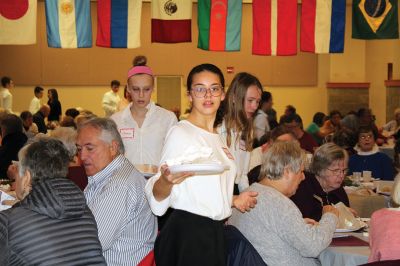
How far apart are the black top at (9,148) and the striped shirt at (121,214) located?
308 cm

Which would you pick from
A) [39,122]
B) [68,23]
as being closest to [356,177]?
[68,23]

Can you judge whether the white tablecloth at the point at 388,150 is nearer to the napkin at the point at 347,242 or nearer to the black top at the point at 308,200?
the black top at the point at 308,200

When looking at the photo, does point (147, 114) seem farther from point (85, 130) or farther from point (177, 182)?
point (177, 182)

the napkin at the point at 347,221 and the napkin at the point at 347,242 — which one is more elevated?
the napkin at the point at 347,221

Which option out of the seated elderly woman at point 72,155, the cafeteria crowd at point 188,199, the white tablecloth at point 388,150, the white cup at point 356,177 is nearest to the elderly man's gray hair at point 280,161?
the cafeteria crowd at point 188,199

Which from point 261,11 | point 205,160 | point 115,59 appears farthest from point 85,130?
point 115,59

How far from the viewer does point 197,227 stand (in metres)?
2.62

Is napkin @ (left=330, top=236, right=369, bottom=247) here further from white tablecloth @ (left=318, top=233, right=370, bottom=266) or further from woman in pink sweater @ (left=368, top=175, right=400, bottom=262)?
woman in pink sweater @ (left=368, top=175, right=400, bottom=262)

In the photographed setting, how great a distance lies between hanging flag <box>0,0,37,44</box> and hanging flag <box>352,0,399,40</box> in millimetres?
4296

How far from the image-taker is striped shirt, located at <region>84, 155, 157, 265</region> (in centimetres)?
301

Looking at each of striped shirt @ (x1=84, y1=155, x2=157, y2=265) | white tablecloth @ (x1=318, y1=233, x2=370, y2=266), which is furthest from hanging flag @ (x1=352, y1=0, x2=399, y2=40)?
striped shirt @ (x1=84, y1=155, x2=157, y2=265)

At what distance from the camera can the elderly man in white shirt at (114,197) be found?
301 centimetres

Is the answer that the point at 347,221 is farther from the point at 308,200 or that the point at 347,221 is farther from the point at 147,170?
the point at 147,170

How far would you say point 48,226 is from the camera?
8.16ft
